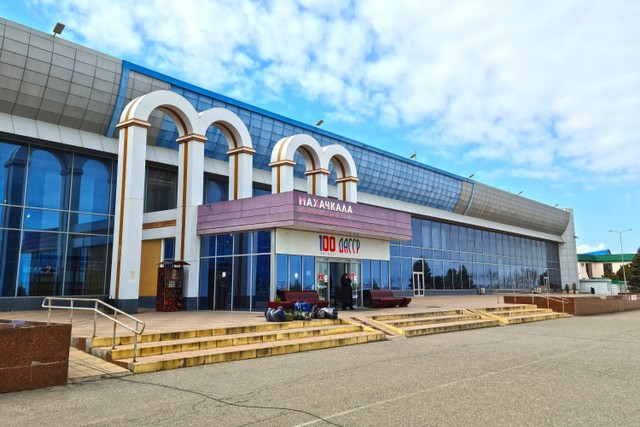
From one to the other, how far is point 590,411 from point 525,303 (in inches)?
921

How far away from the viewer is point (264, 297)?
21.2 metres

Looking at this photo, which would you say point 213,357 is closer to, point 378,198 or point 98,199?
point 98,199

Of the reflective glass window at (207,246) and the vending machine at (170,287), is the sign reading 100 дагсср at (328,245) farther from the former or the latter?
the vending machine at (170,287)

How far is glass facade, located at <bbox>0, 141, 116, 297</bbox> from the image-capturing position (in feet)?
69.5

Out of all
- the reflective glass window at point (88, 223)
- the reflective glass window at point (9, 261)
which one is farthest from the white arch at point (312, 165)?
the reflective glass window at point (9, 261)

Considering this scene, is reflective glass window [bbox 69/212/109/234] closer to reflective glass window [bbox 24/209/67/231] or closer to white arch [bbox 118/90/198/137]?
reflective glass window [bbox 24/209/67/231]

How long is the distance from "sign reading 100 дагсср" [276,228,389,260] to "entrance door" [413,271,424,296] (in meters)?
15.9

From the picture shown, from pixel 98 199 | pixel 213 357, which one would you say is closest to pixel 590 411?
pixel 213 357

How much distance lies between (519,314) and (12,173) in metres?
24.3

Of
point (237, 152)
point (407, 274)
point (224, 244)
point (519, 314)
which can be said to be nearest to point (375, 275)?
point (519, 314)

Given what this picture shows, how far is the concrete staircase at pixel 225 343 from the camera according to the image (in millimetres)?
10562

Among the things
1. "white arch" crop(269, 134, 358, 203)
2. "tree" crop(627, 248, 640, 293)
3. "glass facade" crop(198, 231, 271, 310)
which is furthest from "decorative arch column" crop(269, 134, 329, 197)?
"tree" crop(627, 248, 640, 293)

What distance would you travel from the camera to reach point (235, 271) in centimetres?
2247

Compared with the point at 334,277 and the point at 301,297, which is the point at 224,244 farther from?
the point at 334,277
